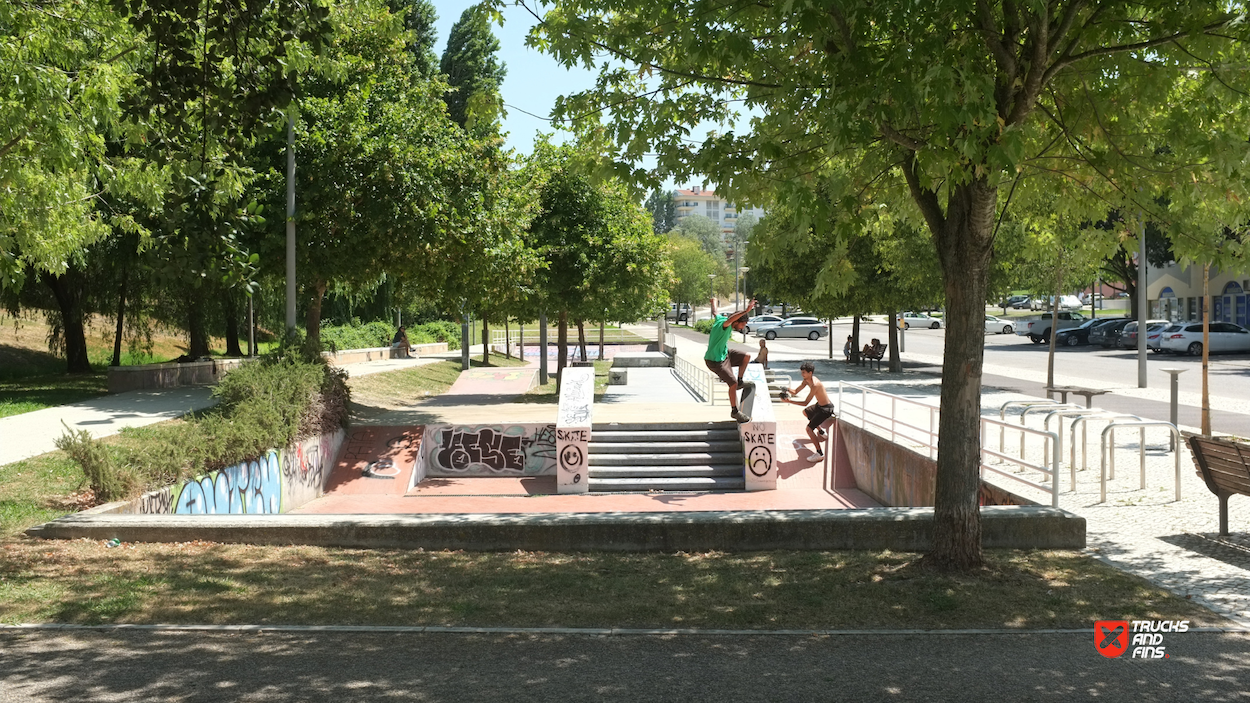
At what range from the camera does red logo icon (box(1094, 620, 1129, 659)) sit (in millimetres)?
5914

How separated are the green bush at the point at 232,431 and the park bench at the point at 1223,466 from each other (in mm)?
10717

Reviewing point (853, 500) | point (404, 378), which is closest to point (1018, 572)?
point (853, 500)

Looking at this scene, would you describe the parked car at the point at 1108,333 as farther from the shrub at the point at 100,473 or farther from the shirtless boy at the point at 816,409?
the shrub at the point at 100,473

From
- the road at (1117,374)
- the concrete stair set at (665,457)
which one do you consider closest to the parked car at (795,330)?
the road at (1117,374)

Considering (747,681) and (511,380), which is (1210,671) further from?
(511,380)

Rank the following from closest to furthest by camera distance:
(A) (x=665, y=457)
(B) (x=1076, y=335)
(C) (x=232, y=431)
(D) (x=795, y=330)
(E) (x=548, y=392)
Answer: (C) (x=232, y=431), (A) (x=665, y=457), (E) (x=548, y=392), (B) (x=1076, y=335), (D) (x=795, y=330)

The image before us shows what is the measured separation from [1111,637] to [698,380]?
20.4m

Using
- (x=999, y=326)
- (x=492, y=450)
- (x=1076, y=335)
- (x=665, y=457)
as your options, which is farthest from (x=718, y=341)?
(x=999, y=326)

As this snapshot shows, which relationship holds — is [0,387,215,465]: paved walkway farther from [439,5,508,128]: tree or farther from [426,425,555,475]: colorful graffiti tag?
[439,5,508,128]: tree

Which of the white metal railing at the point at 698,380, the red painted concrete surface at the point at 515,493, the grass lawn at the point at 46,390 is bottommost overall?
the red painted concrete surface at the point at 515,493

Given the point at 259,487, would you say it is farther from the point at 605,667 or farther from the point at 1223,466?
the point at 1223,466

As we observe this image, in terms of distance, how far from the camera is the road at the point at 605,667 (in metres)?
5.20

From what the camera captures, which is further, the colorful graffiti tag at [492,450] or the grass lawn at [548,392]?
the grass lawn at [548,392]

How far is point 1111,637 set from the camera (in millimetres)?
6156
